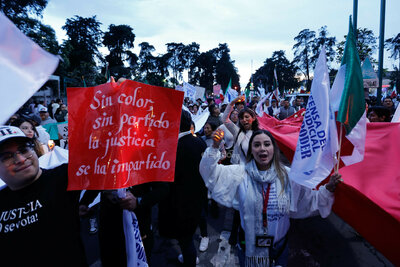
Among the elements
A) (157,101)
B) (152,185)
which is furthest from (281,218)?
(157,101)

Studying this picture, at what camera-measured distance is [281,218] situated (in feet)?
6.60

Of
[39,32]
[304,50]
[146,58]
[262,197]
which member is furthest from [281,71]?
[262,197]

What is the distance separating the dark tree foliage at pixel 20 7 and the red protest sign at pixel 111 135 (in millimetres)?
28436

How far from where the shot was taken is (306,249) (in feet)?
11.5

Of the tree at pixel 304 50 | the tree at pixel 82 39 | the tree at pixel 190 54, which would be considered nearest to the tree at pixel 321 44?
the tree at pixel 304 50

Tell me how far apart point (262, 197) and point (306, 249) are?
7.05ft

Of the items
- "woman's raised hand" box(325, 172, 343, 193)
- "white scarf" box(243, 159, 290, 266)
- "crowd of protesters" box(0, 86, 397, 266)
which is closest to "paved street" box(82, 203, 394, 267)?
"crowd of protesters" box(0, 86, 397, 266)

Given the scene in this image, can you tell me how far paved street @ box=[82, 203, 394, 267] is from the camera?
10.5 feet

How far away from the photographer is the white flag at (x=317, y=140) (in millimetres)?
1812

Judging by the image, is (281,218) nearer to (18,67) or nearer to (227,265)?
(227,265)

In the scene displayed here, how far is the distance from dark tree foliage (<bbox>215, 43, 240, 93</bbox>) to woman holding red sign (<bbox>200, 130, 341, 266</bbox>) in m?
69.4

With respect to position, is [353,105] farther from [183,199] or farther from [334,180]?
[183,199]

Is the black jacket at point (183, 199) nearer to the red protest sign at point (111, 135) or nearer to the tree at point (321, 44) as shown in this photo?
the red protest sign at point (111, 135)

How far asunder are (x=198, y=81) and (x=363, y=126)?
254ft
